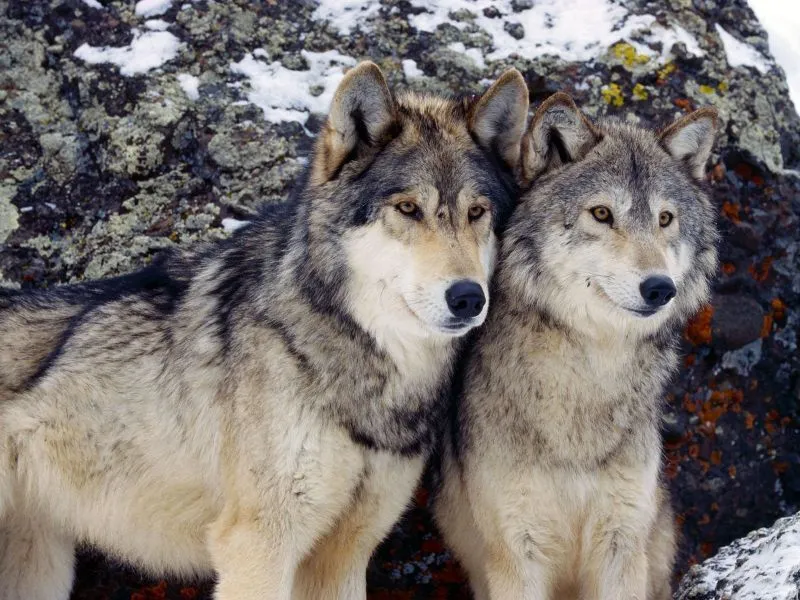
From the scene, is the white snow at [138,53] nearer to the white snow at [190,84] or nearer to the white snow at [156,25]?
the white snow at [156,25]

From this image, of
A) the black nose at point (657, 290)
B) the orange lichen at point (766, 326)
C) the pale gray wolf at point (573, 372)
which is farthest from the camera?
the orange lichen at point (766, 326)

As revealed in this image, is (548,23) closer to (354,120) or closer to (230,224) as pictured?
(230,224)

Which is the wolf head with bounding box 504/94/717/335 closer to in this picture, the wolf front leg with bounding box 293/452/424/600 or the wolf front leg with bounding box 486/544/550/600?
the wolf front leg with bounding box 293/452/424/600

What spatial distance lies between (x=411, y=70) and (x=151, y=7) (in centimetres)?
214

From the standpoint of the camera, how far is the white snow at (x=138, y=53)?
7.23 meters

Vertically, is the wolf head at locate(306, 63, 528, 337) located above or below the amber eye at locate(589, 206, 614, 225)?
above

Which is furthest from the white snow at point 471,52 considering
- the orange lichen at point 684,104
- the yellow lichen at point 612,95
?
the orange lichen at point 684,104

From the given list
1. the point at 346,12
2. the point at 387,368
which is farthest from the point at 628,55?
the point at 387,368

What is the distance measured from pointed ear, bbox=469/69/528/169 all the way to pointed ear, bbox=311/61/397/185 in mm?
510

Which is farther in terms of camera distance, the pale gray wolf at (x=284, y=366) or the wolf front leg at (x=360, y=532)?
the wolf front leg at (x=360, y=532)

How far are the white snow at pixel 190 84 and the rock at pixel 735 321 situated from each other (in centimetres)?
423

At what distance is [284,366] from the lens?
191 inches

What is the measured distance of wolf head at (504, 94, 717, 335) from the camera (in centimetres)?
479

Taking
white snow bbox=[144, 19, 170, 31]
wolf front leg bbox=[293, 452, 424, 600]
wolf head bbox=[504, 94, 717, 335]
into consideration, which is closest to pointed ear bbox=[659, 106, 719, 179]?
wolf head bbox=[504, 94, 717, 335]
